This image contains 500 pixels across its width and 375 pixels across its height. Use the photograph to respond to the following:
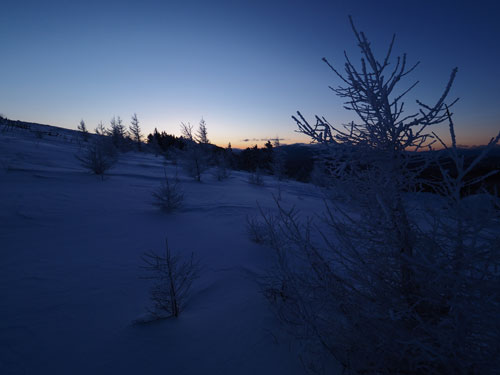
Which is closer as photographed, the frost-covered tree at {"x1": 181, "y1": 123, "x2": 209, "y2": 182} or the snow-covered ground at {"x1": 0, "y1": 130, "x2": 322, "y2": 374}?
the snow-covered ground at {"x1": 0, "y1": 130, "x2": 322, "y2": 374}

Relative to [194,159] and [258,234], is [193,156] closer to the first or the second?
[194,159]

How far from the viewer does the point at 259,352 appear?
4.98 ft

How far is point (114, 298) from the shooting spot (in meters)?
1.95

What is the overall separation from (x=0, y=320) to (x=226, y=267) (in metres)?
2.06

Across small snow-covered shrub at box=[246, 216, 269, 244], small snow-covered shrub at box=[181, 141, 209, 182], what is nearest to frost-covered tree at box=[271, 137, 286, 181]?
small snow-covered shrub at box=[181, 141, 209, 182]

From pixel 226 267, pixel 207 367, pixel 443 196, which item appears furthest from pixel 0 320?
pixel 443 196

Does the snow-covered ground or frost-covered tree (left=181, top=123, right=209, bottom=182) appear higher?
frost-covered tree (left=181, top=123, right=209, bottom=182)

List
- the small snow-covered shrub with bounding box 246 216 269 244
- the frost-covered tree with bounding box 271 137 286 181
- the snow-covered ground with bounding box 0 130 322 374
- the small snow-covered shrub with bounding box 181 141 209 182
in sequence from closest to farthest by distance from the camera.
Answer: the snow-covered ground with bounding box 0 130 322 374, the small snow-covered shrub with bounding box 246 216 269 244, the small snow-covered shrub with bounding box 181 141 209 182, the frost-covered tree with bounding box 271 137 286 181

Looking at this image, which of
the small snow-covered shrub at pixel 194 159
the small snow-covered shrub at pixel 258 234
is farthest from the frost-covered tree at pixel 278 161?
the small snow-covered shrub at pixel 258 234

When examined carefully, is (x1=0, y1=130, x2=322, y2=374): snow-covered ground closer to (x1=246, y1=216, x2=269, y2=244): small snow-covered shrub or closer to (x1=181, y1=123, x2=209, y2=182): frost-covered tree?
(x1=246, y1=216, x2=269, y2=244): small snow-covered shrub

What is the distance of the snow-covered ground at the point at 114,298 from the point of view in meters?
1.41

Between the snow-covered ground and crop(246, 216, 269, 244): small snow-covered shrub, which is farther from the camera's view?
crop(246, 216, 269, 244): small snow-covered shrub

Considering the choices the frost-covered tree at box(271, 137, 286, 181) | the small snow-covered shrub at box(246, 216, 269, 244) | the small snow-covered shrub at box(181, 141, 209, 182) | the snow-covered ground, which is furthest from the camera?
the frost-covered tree at box(271, 137, 286, 181)

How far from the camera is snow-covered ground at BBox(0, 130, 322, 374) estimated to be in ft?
4.64
